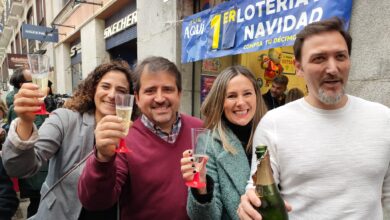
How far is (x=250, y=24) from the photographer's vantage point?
411cm

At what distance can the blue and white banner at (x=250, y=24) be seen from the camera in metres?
3.16

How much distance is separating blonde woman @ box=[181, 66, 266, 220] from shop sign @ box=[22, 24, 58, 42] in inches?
469

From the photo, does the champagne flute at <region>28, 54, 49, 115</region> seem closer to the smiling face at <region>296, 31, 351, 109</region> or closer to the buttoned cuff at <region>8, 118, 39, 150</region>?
the buttoned cuff at <region>8, 118, 39, 150</region>

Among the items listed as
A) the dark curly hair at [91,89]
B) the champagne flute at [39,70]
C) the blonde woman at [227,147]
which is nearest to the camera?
the blonde woman at [227,147]

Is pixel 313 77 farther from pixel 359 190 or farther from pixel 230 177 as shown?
pixel 230 177

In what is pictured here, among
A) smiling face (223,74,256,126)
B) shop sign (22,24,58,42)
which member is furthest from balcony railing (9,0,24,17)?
smiling face (223,74,256,126)

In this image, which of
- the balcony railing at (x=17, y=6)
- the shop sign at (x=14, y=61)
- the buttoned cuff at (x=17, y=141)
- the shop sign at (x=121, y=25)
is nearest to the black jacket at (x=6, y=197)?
the buttoned cuff at (x=17, y=141)

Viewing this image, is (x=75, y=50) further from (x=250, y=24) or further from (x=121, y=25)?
(x=250, y=24)

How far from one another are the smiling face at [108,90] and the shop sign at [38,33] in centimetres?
1126

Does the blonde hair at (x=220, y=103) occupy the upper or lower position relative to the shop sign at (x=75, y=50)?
lower

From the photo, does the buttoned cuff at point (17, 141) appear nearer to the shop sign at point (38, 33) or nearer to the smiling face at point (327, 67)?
the smiling face at point (327, 67)

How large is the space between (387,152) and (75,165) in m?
1.89

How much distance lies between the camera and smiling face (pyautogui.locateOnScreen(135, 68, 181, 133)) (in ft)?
5.62

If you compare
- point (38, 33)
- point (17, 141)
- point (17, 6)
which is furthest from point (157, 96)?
point (17, 6)
